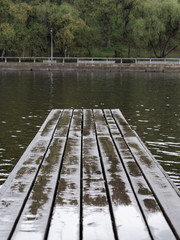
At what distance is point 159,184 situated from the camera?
19.0 feet

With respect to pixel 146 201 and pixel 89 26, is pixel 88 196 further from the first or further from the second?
pixel 89 26

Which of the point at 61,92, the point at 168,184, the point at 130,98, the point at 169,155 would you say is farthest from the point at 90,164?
the point at 61,92

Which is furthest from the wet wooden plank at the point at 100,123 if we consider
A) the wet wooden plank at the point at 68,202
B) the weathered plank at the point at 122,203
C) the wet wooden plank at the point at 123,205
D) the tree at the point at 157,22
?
the tree at the point at 157,22

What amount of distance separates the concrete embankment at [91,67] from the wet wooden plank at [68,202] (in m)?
52.2

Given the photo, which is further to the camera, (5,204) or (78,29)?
(78,29)

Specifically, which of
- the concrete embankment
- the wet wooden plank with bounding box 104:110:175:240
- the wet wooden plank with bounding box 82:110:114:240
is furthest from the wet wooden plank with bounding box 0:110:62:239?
the concrete embankment

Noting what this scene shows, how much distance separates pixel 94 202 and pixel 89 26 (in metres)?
75.3

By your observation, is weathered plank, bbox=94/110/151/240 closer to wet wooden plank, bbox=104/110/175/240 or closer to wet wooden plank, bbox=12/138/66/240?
wet wooden plank, bbox=104/110/175/240

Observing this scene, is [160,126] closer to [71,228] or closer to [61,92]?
[71,228]

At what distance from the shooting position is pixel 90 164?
6.86m

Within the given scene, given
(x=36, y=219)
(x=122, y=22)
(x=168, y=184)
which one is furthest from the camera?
(x=122, y=22)

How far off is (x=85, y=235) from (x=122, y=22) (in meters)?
74.9

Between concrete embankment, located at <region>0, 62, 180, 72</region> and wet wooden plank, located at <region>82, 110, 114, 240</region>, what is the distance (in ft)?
172

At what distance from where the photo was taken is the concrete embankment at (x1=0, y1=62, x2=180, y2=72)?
59006 millimetres
